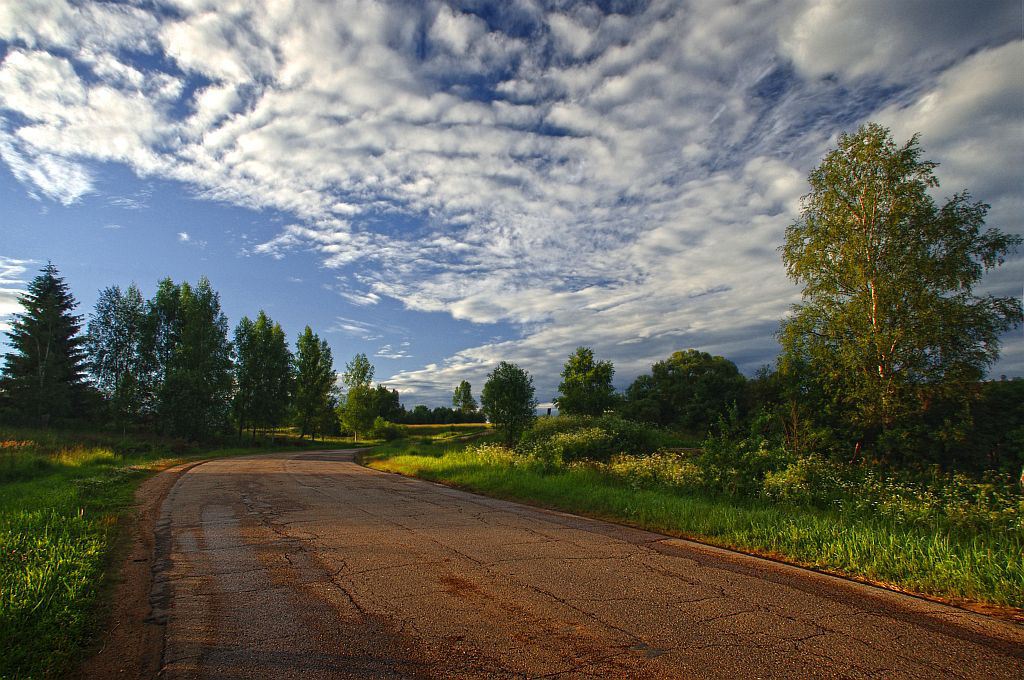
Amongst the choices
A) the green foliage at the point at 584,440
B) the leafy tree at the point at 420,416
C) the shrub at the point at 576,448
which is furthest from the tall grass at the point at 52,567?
the leafy tree at the point at 420,416

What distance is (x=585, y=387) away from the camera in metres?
54.4

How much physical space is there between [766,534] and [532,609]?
168 inches

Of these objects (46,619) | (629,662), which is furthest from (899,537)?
(46,619)

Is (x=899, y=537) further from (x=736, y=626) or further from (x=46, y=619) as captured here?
(x=46, y=619)

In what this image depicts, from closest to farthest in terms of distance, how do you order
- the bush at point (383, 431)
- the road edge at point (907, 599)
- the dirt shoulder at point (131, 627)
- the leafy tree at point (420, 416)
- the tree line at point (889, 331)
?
1. the dirt shoulder at point (131, 627)
2. the road edge at point (907, 599)
3. the tree line at point (889, 331)
4. the bush at point (383, 431)
5. the leafy tree at point (420, 416)

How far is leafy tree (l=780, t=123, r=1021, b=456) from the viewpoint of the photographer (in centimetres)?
1534

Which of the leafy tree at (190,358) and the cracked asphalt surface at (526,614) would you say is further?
the leafy tree at (190,358)

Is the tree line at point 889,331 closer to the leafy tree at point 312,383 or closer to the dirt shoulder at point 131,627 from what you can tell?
the dirt shoulder at point 131,627

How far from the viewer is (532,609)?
433 cm

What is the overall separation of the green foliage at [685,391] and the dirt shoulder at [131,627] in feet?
161

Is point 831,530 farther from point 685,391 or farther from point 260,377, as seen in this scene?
point 260,377

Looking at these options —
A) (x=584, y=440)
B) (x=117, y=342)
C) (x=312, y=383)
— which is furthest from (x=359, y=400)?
(x=584, y=440)

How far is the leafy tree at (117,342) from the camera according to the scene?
45844 millimetres

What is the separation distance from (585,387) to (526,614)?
50889mm
